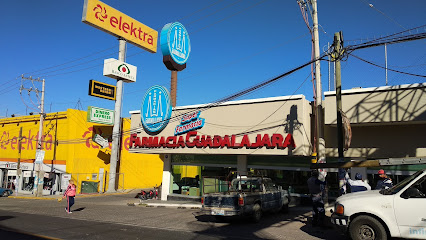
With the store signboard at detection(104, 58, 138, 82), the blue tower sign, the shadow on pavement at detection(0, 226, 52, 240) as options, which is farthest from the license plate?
the store signboard at detection(104, 58, 138, 82)

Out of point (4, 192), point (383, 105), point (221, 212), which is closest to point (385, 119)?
point (383, 105)

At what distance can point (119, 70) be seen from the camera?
3127 centimetres

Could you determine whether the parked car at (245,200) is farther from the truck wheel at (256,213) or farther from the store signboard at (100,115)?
the store signboard at (100,115)

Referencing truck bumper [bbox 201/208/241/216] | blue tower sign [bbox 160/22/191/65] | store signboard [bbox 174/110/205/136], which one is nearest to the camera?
truck bumper [bbox 201/208/241/216]

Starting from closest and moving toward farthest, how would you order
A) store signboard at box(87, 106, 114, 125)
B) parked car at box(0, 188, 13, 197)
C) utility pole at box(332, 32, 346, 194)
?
utility pole at box(332, 32, 346, 194)
parked car at box(0, 188, 13, 197)
store signboard at box(87, 106, 114, 125)

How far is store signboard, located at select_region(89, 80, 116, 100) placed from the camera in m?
30.8

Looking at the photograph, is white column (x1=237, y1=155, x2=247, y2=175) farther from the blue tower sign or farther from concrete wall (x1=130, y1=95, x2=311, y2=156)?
the blue tower sign

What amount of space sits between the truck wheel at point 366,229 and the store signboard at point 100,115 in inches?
1052

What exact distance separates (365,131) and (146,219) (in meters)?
10.4

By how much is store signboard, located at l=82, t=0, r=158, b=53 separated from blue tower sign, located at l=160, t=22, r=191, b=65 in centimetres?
1189

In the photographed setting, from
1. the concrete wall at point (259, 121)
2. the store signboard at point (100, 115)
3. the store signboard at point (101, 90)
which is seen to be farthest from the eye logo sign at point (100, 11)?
the concrete wall at point (259, 121)

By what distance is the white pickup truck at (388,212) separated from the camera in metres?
6.90

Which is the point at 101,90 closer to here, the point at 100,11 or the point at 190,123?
the point at 100,11

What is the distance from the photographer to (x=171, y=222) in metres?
12.3
